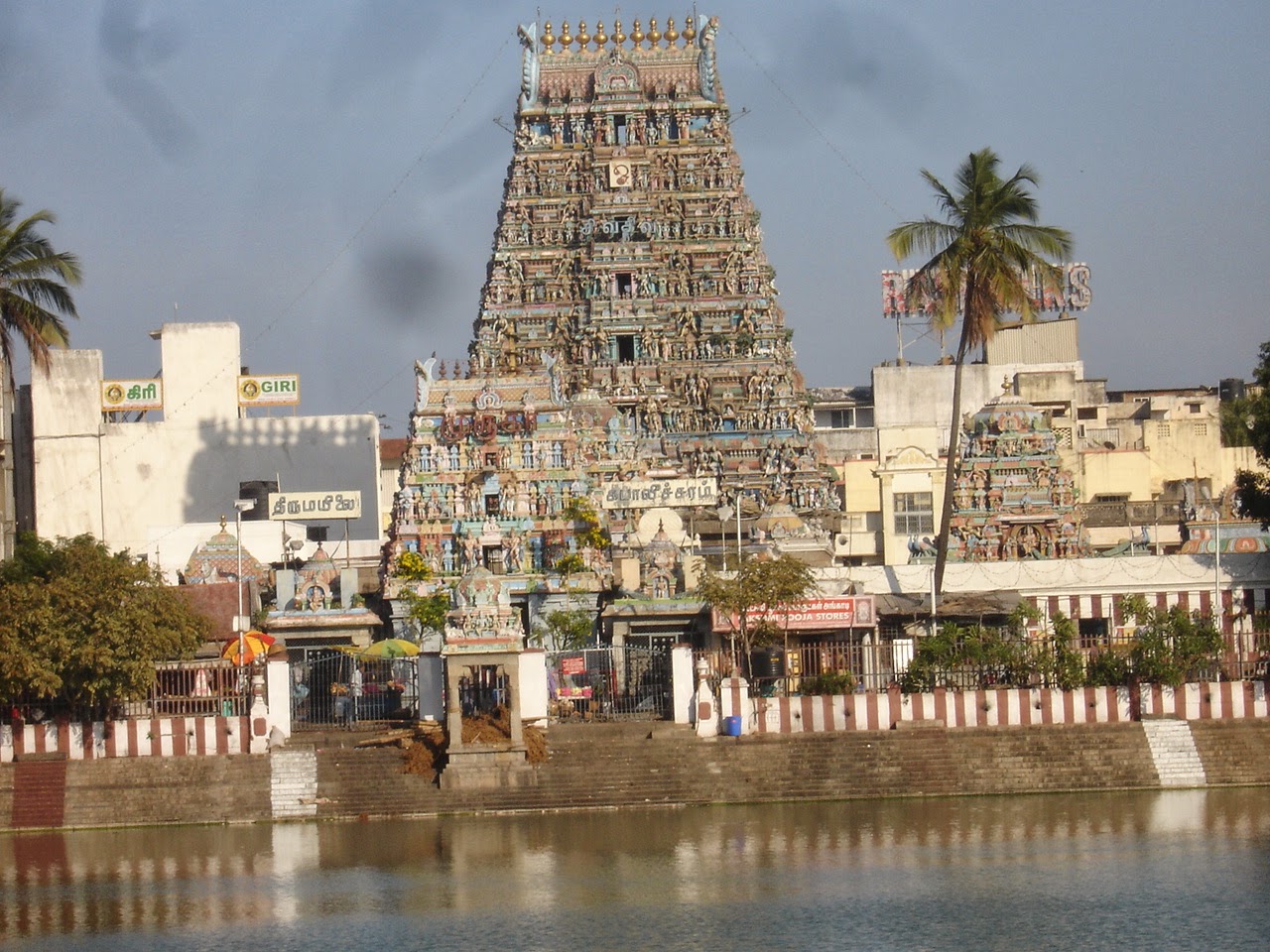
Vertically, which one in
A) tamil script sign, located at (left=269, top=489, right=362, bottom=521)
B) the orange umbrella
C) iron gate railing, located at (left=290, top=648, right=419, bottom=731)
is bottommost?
iron gate railing, located at (left=290, top=648, right=419, bottom=731)

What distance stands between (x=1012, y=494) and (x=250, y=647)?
77.5ft

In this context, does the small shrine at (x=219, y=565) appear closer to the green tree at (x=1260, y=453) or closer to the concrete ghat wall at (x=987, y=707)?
the concrete ghat wall at (x=987, y=707)

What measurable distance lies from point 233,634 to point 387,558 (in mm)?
5847

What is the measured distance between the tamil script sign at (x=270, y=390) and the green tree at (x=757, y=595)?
38.3 meters

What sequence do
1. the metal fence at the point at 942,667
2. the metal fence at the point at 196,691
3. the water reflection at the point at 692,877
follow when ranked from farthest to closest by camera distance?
the metal fence at the point at 196,691, the metal fence at the point at 942,667, the water reflection at the point at 692,877

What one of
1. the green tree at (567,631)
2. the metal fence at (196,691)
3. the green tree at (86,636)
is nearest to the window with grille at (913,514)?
the green tree at (567,631)

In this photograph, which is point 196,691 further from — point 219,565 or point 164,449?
point 164,449

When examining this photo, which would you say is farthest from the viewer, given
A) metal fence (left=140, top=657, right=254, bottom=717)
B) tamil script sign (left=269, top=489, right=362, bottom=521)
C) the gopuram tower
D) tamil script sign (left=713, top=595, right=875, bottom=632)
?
the gopuram tower

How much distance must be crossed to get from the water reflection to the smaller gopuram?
1993 centimetres

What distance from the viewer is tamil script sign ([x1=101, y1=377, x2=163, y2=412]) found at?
93.2 meters

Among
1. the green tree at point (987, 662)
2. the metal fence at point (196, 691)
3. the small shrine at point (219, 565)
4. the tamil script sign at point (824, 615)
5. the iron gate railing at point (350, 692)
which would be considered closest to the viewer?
the green tree at point (987, 662)

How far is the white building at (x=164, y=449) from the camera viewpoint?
92.8m

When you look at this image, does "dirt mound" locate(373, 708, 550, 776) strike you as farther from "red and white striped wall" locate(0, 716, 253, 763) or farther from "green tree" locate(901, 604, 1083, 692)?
"green tree" locate(901, 604, 1083, 692)

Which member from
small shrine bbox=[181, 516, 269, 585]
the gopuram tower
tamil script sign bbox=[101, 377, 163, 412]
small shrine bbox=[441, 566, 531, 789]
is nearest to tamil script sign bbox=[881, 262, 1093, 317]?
the gopuram tower
